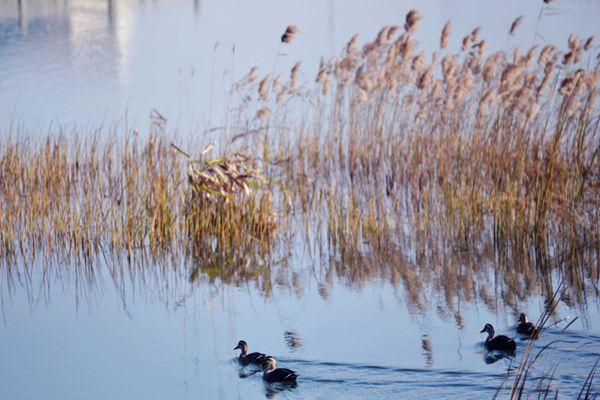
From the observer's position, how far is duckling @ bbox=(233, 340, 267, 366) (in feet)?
13.8

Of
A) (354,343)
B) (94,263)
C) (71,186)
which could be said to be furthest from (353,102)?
(354,343)

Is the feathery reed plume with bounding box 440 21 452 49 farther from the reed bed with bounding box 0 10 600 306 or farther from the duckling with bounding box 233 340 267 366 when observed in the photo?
the duckling with bounding box 233 340 267 366

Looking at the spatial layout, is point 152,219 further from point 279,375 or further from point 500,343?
point 500,343

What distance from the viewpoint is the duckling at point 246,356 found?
4191mm

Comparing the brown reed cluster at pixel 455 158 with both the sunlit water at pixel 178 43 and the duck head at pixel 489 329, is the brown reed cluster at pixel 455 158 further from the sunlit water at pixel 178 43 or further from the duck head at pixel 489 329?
the duck head at pixel 489 329

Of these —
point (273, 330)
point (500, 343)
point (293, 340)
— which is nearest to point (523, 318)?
point (500, 343)

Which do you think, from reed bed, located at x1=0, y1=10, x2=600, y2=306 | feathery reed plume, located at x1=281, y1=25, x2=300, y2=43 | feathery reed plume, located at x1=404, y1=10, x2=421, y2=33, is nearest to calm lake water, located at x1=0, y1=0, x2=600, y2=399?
reed bed, located at x1=0, y1=10, x2=600, y2=306

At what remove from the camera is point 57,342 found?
477 cm

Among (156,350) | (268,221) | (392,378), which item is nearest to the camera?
(392,378)

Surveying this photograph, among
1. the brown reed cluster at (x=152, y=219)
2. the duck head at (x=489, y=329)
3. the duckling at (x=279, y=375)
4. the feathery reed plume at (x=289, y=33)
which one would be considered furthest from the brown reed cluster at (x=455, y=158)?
the duckling at (x=279, y=375)

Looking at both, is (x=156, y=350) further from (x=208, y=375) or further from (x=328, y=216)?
(x=328, y=216)

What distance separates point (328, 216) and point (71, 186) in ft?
6.13

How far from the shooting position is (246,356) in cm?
433

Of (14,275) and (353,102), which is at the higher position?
(353,102)
